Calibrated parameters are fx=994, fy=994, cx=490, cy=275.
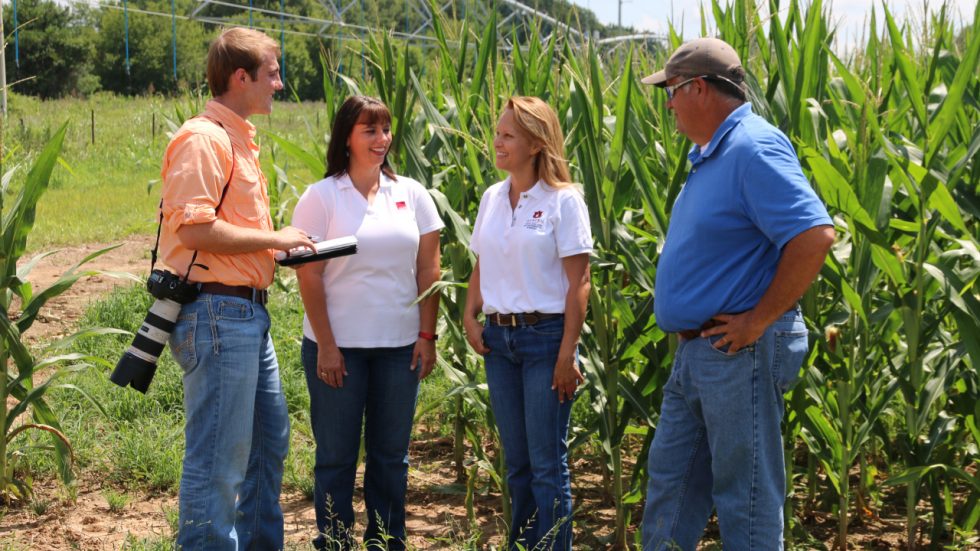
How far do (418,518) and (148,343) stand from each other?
1886mm

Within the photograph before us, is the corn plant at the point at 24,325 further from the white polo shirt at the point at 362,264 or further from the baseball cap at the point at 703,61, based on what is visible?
the baseball cap at the point at 703,61

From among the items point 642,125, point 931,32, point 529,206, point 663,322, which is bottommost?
point 663,322

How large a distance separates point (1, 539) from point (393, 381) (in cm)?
196

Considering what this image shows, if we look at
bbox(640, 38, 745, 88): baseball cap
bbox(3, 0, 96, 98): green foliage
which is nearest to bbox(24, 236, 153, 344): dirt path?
bbox(640, 38, 745, 88): baseball cap

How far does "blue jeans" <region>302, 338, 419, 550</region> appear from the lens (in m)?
3.78

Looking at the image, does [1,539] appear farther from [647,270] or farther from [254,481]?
[647,270]

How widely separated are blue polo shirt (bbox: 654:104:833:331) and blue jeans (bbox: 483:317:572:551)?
2.04 feet

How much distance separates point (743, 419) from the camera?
9.66 ft

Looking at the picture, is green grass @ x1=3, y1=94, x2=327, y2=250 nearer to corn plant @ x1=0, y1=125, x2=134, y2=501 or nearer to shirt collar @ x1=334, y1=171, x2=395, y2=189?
corn plant @ x1=0, y1=125, x2=134, y2=501

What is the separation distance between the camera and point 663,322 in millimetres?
3104

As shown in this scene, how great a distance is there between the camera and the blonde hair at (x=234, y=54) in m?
3.24

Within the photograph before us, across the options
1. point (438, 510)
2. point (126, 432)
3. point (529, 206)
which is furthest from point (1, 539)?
point (529, 206)

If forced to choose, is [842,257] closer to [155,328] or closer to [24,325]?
[155,328]

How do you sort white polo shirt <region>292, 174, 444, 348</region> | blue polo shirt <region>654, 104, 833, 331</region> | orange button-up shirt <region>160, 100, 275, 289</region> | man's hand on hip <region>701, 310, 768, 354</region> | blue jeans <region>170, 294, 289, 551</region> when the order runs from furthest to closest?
white polo shirt <region>292, 174, 444, 348</region>
blue jeans <region>170, 294, 289, 551</region>
orange button-up shirt <region>160, 100, 275, 289</region>
man's hand on hip <region>701, 310, 768, 354</region>
blue polo shirt <region>654, 104, 833, 331</region>
